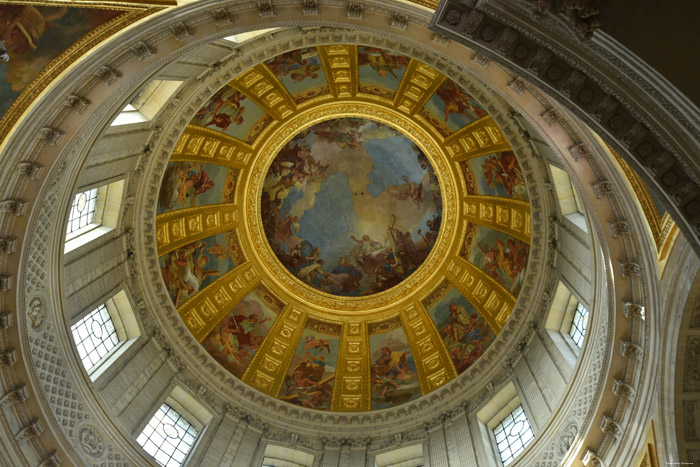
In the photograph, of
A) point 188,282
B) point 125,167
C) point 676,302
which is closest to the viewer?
point 676,302

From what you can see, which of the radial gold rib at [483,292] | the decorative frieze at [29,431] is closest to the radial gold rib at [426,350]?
the radial gold rib at [483,292]

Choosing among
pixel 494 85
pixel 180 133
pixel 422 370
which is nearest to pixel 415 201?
pixel 422 370

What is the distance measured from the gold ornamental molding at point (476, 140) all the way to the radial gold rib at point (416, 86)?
1885mm

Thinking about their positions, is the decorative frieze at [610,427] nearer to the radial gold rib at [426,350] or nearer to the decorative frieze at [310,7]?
the radial gold rib at [426,350]

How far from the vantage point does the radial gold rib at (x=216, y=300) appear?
2320cm

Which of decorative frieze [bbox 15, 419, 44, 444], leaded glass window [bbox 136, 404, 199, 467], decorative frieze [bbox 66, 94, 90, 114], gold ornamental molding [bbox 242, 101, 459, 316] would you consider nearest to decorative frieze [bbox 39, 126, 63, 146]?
decorative frieze [bbox 66, 94, 90, 114]

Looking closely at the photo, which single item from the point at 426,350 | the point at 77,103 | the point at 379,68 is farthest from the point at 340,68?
the point at 77,103

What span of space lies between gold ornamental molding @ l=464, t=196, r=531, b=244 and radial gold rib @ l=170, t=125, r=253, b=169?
377 inches

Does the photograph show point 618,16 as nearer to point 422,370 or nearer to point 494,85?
point 494,85

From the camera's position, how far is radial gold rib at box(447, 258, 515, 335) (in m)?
22.9

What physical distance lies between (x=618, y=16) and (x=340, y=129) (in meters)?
21.7

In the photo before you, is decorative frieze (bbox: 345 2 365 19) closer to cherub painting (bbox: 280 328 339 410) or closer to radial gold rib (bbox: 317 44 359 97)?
radial gold rib (bbox: 317 44 359 97)

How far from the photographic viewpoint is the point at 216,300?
24703mm

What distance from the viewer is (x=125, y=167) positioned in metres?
18.5
